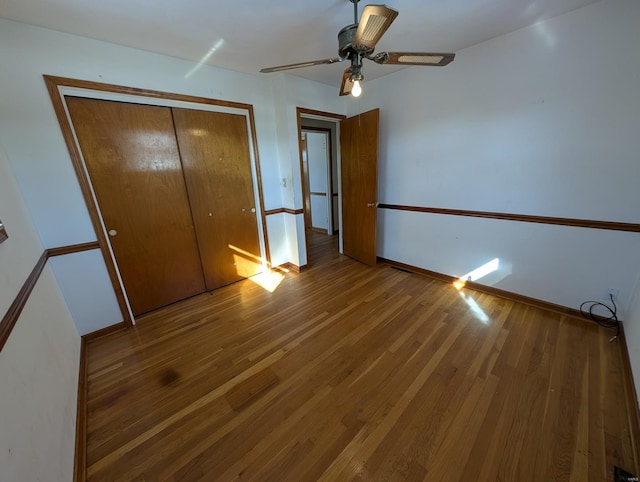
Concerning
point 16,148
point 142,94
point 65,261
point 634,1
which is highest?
point 634,1

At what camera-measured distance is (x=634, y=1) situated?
1.50m

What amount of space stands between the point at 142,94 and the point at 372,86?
242 cm

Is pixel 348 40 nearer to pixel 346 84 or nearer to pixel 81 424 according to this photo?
pixel 346 84

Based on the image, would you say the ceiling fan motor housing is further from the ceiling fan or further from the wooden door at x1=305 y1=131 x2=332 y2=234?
the wooden door at x1=305 y1=131 x2=332 y2=234

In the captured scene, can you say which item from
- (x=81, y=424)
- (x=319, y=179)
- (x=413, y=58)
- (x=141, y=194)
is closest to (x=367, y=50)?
(x=413, y=58)

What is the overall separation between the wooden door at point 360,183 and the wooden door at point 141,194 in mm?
2006

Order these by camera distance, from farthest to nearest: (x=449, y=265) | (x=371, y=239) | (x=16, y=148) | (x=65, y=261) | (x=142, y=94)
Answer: (x=371, y=239)
(x=449, y=265)
(x=142, y=94)
(x=65, y=261)
(x=16, y=148)

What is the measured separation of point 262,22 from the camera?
166 centimetres

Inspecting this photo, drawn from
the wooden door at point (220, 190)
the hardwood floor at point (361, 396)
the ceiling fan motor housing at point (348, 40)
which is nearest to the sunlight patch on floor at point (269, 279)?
the wooden door at point (220, 190)

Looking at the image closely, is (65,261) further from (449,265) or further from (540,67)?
(540,67)

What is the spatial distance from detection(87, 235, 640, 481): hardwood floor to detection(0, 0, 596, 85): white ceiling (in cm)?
230

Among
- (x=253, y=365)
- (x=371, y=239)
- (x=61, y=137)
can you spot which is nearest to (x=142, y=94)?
(x=61, y=137)

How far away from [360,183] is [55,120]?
111 inches

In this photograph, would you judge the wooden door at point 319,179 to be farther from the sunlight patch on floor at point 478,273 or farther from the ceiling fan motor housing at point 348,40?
the ceiling fan motor housing at point 348,40
